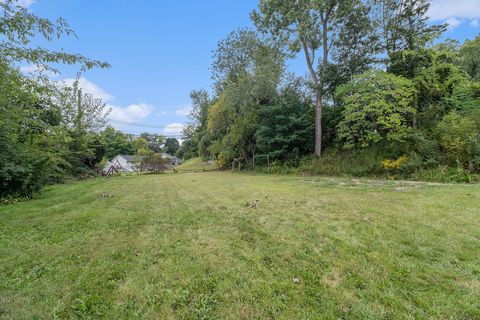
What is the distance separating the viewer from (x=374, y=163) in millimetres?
10367

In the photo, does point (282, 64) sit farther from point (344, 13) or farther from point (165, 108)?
point (165, 108)

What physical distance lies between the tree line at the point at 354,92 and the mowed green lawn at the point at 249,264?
585cm

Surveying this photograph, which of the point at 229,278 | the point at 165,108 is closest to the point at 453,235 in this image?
the point at 229,278

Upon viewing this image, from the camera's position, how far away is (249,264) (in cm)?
254

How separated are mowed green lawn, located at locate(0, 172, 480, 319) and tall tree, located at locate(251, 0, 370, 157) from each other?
10.6 meters

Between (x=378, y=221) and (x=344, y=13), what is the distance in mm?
13568

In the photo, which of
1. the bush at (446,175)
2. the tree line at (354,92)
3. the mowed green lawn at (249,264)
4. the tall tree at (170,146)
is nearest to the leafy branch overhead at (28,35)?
the mowed green lawn at (249,264)

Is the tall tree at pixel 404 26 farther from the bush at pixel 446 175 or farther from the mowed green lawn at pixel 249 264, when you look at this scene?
the mowed green lawn at pixel 249 264

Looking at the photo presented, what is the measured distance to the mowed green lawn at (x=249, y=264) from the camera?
1833 mm

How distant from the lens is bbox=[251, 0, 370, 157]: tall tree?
1301cm

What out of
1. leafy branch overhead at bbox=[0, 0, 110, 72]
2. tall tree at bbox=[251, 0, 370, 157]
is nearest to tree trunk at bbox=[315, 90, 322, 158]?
tall tree at bbox=[251, 0, 370, 157]

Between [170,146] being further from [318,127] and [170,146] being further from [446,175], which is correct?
[446,175]

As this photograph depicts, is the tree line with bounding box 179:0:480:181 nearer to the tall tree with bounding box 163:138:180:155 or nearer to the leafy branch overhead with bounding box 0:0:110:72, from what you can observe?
the leafy branch overhead with bounding box 0:0:110:72

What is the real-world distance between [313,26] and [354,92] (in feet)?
16.8
